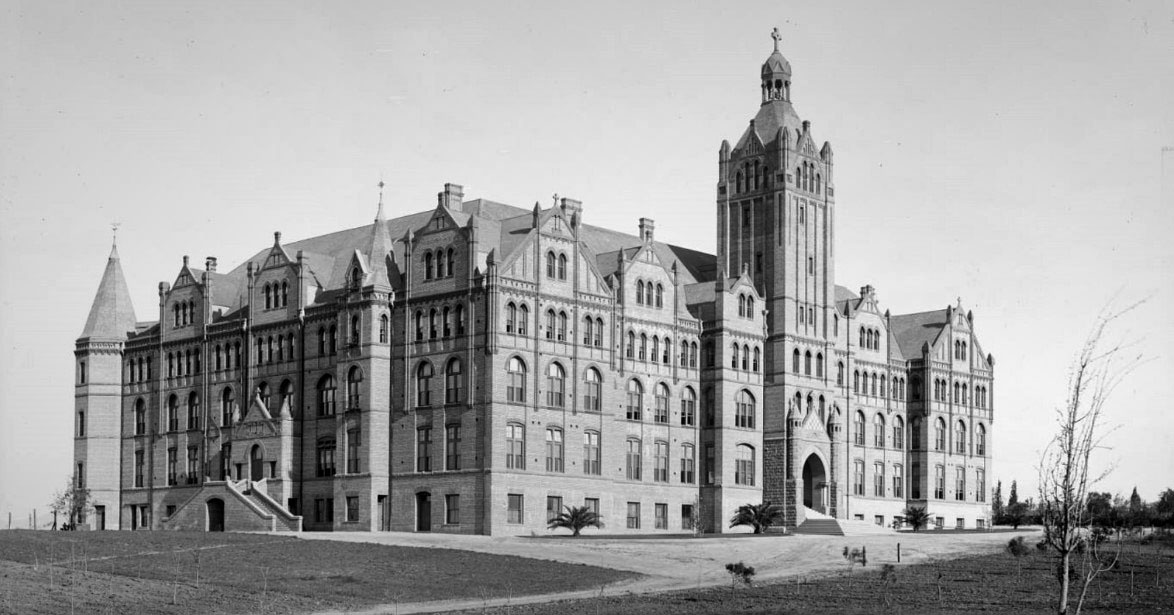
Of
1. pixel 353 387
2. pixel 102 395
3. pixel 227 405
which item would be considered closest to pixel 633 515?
pixel 353 387

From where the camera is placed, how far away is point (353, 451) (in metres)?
92.4

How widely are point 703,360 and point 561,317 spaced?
1523 centimetres

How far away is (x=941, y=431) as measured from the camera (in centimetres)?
12388

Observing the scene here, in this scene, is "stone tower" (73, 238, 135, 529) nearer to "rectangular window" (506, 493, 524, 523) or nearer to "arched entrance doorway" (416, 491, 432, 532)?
"arched entrance doorway" (416, 491, 432, 532)

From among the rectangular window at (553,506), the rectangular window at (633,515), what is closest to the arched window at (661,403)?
the rectangular window at (633,515)

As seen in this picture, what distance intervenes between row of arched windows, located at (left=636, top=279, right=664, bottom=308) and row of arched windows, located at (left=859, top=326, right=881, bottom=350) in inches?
924

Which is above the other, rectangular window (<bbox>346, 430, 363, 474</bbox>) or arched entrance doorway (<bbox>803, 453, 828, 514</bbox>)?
rectangular window (<bbox>346, 430, 363, 474</bbox>)

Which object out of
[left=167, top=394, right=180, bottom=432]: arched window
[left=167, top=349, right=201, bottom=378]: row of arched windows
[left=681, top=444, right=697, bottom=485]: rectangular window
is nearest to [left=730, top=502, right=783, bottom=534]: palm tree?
[left=681, top=444, right=697, bottom=485]: rectangular window

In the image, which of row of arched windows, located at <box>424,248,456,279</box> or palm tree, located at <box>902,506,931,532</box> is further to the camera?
palm tree, located at <box>902,506,931,532</box>

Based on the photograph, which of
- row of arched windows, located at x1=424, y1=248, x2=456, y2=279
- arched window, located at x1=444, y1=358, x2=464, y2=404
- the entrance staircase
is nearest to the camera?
arched window, located at x1=444, y1=358, x2=464, y2=404

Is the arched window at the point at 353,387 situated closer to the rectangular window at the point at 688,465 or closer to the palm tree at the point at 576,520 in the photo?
the palm tree at the point at 576,520

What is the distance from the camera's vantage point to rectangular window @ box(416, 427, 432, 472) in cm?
8988

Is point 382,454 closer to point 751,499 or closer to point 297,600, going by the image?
point 751,499

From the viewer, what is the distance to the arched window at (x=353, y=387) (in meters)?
92.0
